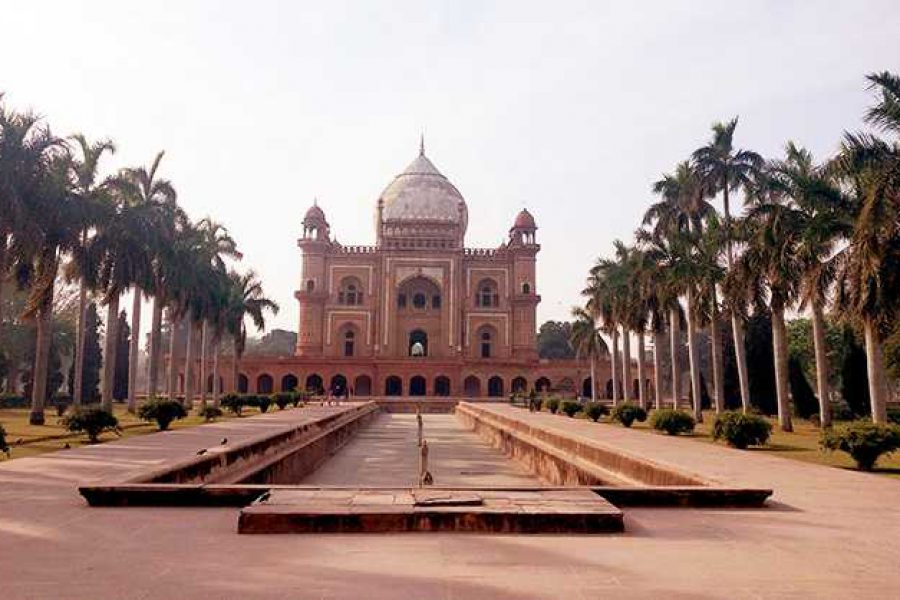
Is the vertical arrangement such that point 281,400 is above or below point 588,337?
below

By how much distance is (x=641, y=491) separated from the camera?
7.49 meters

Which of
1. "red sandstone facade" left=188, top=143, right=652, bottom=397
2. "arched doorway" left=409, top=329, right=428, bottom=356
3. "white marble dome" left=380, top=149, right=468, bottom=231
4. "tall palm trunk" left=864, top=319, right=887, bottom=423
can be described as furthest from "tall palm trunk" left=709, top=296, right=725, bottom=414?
"white marble dome" left=380, top=149, right=468, bottom=231

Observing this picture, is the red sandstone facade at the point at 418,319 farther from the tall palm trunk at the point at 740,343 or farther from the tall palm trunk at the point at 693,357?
the tall palm trunk at the point at 740,343

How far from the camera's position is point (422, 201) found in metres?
63.3

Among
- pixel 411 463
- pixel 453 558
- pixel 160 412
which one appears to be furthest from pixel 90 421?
pixel 453 558

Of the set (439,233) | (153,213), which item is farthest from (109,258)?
(439,233)

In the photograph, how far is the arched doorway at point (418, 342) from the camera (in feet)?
195

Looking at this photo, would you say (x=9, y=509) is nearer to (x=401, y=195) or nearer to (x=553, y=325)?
(x=401, y=195)

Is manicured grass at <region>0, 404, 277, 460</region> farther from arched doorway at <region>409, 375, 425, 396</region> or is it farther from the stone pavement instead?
arched doorway at <region>409, 375, 425, 396</region>

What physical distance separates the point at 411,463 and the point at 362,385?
37179mm

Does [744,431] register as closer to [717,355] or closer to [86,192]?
[717,355]

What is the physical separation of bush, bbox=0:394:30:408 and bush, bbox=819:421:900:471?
37.4m

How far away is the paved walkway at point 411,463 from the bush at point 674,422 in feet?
14.7

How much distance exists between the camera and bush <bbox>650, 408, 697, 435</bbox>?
2088 cm
